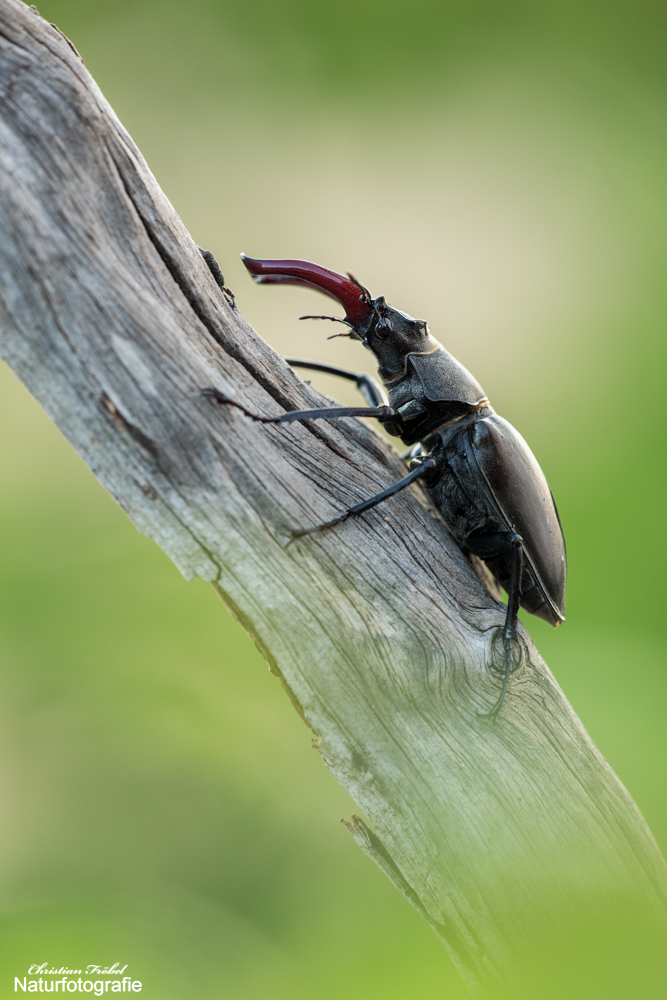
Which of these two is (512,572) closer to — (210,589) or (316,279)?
(316,279)

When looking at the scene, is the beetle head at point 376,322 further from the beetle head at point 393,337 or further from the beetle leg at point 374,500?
the beetle leg at point 374,500

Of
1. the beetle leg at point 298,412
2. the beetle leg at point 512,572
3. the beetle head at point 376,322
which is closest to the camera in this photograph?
the beetle leg at point 298,412

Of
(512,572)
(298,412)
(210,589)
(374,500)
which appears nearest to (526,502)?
(512,572)

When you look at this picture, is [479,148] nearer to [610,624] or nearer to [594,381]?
[594,381]

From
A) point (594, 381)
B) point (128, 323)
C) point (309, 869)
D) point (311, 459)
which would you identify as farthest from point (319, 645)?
point (594, 381)

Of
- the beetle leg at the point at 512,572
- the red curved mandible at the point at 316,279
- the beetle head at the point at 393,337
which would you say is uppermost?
the red curved mandible at the point at 316,279

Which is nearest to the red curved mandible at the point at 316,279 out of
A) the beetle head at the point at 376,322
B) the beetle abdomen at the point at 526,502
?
the beetle head at the point at 376,322
